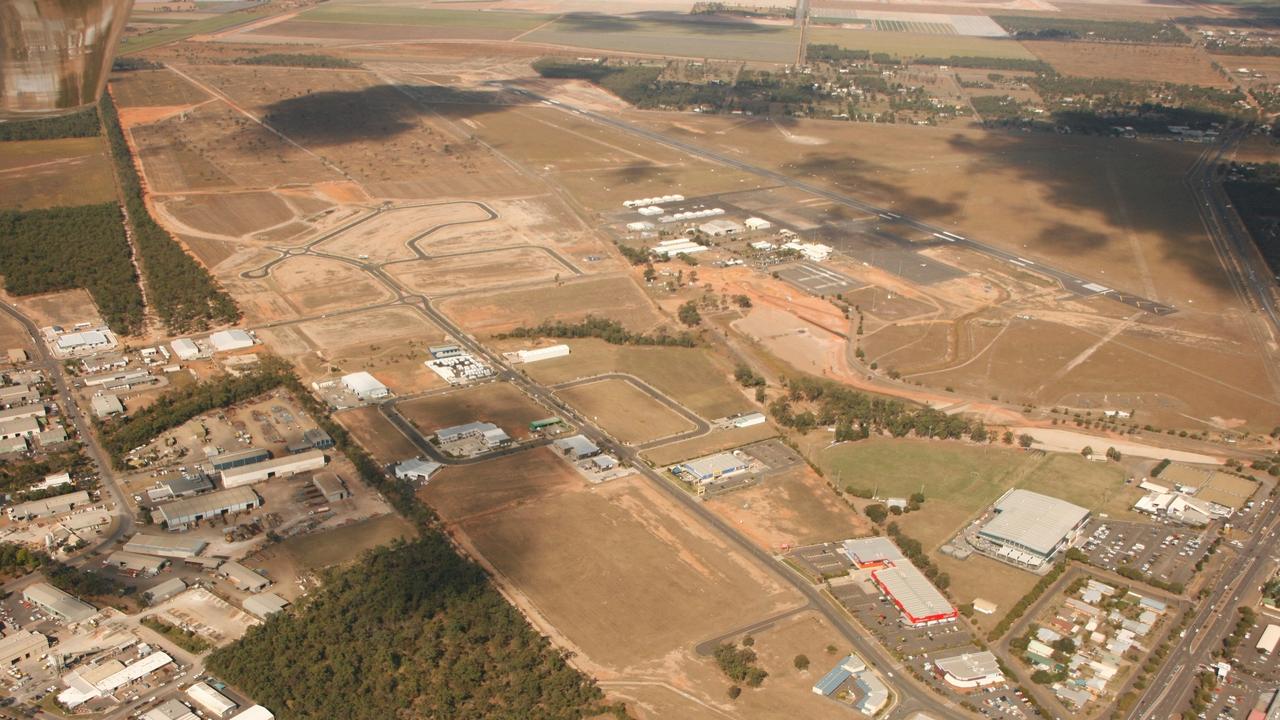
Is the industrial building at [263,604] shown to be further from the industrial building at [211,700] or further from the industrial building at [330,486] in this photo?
the industrial building at [330,486]

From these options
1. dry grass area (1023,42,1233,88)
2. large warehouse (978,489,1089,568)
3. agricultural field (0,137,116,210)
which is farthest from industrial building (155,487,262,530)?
dry grass area (1023,42,1233,88)

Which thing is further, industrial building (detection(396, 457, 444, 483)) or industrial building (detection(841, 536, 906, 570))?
industrial building (detection(396, 457, 444, 483))

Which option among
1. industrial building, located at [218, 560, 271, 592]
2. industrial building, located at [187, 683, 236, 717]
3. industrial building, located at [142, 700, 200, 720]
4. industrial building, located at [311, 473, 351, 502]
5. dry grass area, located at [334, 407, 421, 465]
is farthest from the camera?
dry grass area, located at [334, 407, 421, 465]

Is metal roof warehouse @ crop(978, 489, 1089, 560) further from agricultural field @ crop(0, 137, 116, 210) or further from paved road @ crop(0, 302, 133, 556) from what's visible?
agricultural field @ crop(0, 137, 116, 210)

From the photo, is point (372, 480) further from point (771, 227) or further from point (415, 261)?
point (771, 227)

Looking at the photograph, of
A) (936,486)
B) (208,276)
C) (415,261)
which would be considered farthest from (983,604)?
(208,276)

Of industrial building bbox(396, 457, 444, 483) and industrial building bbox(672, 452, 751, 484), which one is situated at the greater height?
industrial building bbox(396, 457, 444, 483)

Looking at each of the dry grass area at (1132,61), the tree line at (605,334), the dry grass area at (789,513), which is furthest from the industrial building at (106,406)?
the dry grass area at (1132,61)

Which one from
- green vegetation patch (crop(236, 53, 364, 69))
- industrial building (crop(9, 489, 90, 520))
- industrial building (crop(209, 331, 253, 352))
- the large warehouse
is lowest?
the large warehouse

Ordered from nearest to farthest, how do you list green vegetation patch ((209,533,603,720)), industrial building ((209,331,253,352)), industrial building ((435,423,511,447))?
green vegetation patch ((209,533,603,720)) → industrial building ((435,423,511,447)) → industrial building ((209,331,253,352))
